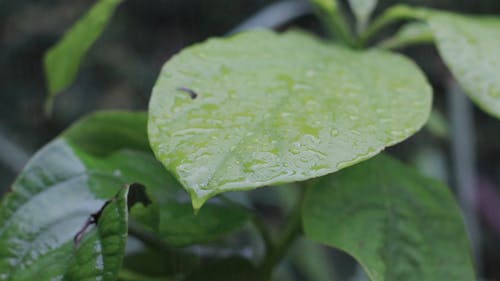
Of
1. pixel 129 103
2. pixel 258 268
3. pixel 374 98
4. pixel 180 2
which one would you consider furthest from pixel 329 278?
pixel 180 2

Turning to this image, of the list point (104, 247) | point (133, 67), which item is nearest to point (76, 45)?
point (104, 247)

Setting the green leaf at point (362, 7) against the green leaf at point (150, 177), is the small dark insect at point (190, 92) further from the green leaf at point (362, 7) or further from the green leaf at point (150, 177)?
the green leaf at point (362, 7)

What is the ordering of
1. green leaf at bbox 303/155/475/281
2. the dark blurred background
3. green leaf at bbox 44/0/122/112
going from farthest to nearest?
the dark blurred background, green leaf at bbox 44/0/122/112, green leaf at bbox 303/155/475/281

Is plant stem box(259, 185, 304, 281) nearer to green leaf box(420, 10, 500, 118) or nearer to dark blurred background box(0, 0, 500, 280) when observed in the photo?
green leaf box(420, 10, 500, 118)

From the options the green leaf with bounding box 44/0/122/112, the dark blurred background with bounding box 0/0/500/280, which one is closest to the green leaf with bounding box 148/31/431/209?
the green leaf with bounding box 44/0/122/112

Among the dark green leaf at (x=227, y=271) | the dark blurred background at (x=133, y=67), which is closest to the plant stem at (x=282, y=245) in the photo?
the dark green leaf at (x=227, y=271)

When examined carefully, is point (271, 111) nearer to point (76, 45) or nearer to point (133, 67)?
point (76, 45)

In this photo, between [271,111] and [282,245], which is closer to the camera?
[271,111]
